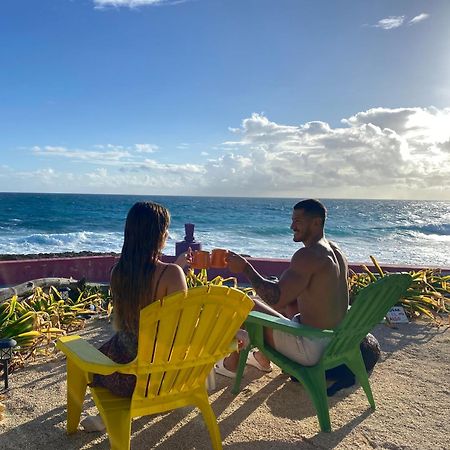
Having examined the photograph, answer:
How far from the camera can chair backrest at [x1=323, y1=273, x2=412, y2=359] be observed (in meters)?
2.65

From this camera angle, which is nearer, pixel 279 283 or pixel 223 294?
pixel 223 294

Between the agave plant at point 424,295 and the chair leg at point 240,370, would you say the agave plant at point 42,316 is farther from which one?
the agave plant at point 424,295

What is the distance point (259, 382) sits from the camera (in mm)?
3400

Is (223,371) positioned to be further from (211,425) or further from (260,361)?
(211,425)

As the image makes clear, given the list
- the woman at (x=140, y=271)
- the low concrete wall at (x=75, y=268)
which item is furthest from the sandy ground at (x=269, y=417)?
the low concrete wall at (x=75, y=268)

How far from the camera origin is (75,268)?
312 inches

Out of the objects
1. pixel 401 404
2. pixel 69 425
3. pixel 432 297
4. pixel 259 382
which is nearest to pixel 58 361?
pixel 69 425

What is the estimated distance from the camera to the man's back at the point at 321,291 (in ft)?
9.52

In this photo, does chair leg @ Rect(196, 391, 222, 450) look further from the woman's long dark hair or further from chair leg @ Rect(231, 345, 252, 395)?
chair leg @ Rect(231, 345, 252, 395)

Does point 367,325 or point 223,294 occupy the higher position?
point 223,294

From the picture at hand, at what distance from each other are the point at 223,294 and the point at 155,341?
0.36 m

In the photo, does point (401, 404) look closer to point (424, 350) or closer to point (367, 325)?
point (367, 325)

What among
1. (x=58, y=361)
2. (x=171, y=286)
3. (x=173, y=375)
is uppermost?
(x=171, y=286)

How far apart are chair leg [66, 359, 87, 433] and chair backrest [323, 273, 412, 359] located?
4.50 ft
